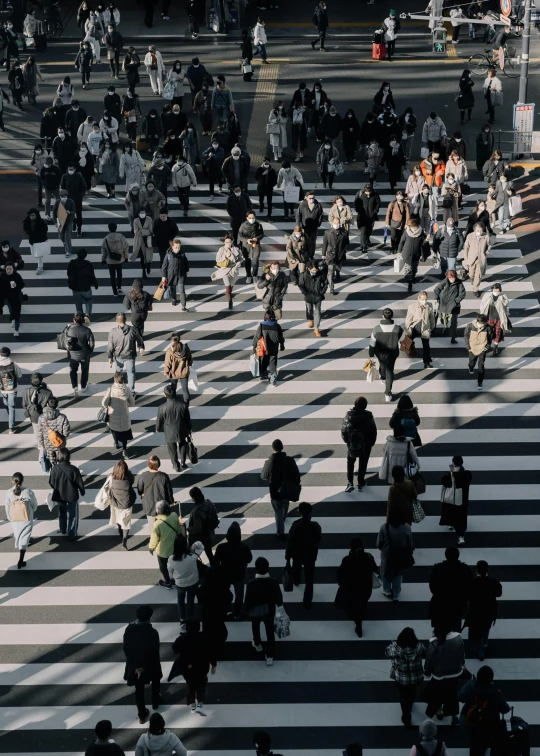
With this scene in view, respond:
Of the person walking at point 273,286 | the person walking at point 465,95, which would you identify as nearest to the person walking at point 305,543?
the person walking at point 273,286

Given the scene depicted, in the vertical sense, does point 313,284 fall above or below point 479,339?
above

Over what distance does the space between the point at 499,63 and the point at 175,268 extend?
1778 cm

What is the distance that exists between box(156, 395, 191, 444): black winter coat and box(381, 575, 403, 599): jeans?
12.6ft

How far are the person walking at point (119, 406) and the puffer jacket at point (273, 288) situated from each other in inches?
162

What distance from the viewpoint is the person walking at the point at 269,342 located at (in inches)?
786

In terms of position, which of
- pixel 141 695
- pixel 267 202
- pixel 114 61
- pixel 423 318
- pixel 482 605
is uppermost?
pixel 114 61

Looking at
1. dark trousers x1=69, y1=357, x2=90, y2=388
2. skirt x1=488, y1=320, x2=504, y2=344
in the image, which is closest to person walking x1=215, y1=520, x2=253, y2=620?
dark trousers x1=69, y1=357, x2=90, y2=388

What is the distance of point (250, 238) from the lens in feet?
77.9

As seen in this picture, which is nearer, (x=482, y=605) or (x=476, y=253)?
(x=482, y=605)

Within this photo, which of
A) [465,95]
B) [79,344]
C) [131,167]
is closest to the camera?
[79,344]

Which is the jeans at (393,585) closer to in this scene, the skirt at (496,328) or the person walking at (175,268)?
the skirt at (496,328)

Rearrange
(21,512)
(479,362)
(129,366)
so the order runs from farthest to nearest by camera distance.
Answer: (479,362), (129,366), (21,512)

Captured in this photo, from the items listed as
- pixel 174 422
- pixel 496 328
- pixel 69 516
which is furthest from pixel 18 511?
pixel 496 328

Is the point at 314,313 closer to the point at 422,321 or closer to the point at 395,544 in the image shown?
the point at 422,321
